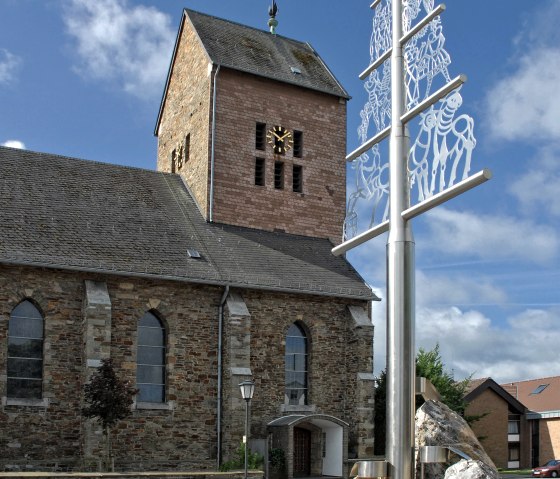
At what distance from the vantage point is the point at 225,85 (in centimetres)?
3192

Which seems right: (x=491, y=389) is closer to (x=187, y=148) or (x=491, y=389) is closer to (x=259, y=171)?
(x=259, y=171)

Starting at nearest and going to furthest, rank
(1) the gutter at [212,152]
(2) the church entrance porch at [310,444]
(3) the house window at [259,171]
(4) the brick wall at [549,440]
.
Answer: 1. (2) the church entrance porch at [310,444]
2. (1) the gutter at [212,152]
3. (3) the house window at [259,171]
4. (4) the brick wall at [549,440]

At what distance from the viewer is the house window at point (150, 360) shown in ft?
85.4

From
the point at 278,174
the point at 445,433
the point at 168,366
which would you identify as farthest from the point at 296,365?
the point at 445,433

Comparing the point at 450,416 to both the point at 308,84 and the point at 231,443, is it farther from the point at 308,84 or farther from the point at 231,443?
the point at 308,84

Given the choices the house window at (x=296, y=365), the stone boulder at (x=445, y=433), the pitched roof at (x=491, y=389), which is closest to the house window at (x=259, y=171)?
the house window at (x=296, y=365)

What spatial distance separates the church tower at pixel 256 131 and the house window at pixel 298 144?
39 millimetres

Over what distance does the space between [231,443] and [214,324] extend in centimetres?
378

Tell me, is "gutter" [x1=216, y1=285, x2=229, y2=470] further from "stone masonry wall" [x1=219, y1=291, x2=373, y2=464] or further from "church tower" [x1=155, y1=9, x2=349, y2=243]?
"church tower" [x1=155, y1=9, x2=349, y2=243]

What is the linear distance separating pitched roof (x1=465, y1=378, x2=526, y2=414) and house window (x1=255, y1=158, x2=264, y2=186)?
17.1 meters

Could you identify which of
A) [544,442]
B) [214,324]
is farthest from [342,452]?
[544,442]

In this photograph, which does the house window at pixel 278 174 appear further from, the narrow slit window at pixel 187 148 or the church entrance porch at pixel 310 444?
the church entrance porch at pixel 310 444

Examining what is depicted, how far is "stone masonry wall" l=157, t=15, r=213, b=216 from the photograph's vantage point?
31.6 m

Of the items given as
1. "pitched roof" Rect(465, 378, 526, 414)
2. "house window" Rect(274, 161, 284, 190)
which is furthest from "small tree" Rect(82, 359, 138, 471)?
"pitched roof" Rect(465, 378, 526, 414)
